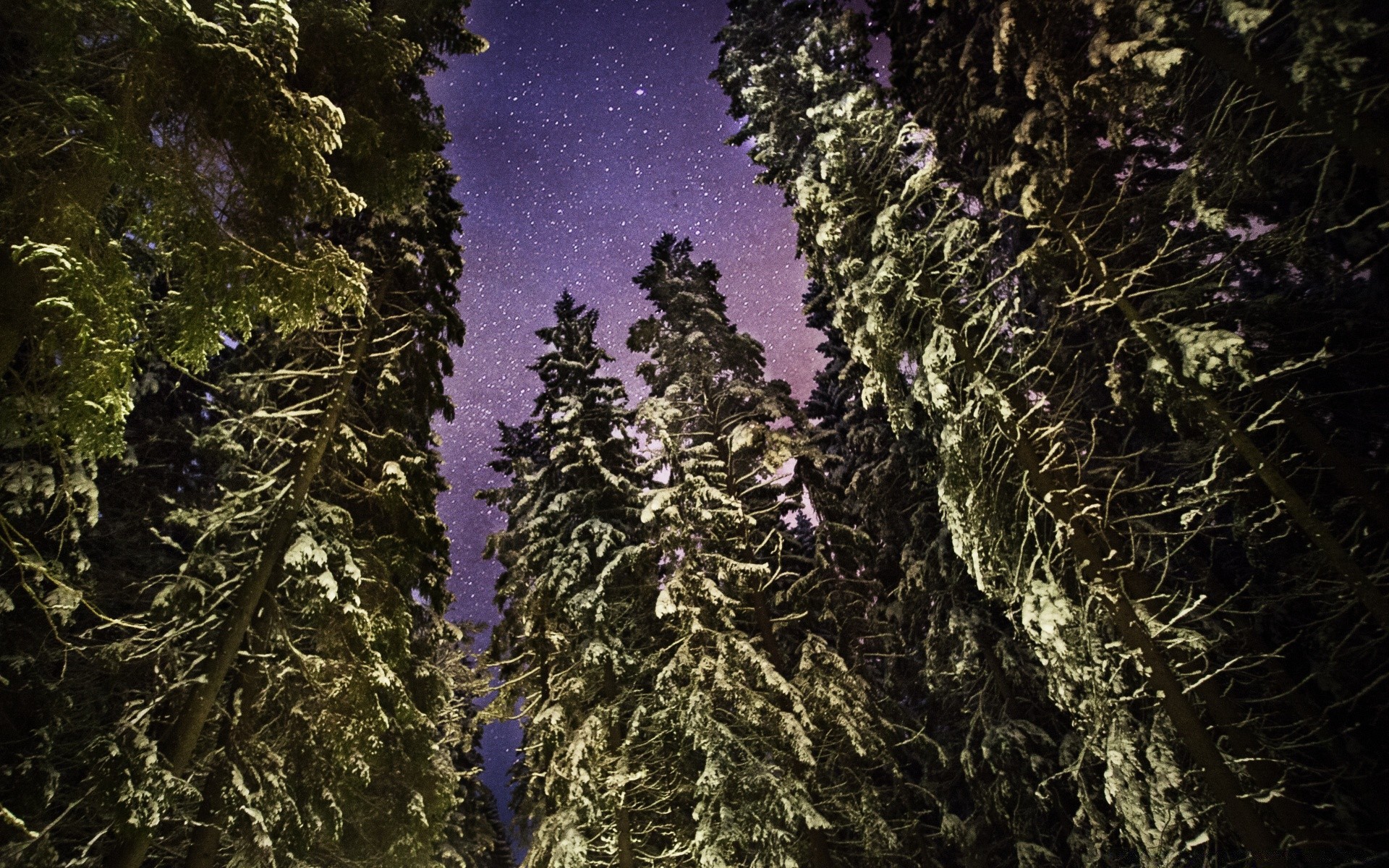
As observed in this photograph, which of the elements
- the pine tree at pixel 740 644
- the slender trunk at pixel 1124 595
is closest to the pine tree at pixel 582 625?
the pine tree at pixel 740 644

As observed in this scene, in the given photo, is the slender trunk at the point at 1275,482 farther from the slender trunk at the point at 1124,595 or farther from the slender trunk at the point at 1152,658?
the slender trunk at the point at 1152,658

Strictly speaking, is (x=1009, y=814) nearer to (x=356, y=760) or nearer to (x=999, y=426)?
(x=999, y=426)

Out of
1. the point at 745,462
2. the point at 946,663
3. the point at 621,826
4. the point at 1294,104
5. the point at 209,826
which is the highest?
the point at 745,462

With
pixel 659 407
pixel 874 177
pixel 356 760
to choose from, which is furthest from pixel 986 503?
pixel 356 760

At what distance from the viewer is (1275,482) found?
22.6ft

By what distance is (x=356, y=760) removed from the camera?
10.1m

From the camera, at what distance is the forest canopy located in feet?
19.2

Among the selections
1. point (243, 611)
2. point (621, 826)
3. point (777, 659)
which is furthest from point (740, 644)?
point (243, 611)

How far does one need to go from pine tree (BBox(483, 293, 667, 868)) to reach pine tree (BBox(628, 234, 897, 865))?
2.94 feet

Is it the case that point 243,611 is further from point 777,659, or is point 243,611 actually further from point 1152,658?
point 1152,658

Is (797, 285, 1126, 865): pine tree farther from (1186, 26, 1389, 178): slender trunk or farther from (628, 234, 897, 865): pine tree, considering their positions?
(1186, 26, 1389, 178): slender trunk

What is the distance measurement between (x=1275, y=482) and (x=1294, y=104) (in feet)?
12.6

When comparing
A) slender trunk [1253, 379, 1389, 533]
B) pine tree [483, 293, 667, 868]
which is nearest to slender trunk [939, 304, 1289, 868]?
slender trunk [1253, 379, 1389, 533]

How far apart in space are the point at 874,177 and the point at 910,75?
9.84 feet
